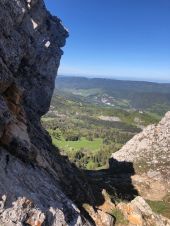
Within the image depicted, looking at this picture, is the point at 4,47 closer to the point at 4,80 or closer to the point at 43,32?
the point at 4,80

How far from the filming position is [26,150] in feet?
124

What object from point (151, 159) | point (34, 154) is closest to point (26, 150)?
point (34, 154)

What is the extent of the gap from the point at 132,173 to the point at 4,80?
2042 inches

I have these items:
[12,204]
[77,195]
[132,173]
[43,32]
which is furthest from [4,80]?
[132,173]

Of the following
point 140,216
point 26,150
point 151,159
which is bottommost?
point 151,159

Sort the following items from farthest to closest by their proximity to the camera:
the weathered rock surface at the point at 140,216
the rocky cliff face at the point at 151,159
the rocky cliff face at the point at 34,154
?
1. the rocky cliff face at the point at 151,159
2. the weathered rock surface at the point at 140,216
3. the rocky cliff face at the point at 34,154

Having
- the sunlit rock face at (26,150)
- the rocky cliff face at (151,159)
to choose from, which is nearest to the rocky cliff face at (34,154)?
the sunlit rock face at (26,150)

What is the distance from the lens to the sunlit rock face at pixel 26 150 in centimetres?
3028

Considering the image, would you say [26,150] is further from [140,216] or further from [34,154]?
[140,216]

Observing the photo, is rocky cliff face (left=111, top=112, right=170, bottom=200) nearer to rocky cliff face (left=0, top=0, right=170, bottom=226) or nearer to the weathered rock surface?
rocky cliff face (left=0, top=0, right=170, bottom=226)

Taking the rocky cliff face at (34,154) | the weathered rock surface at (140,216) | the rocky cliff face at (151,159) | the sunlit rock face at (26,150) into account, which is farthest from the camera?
the rocky cliff face at (151,159)

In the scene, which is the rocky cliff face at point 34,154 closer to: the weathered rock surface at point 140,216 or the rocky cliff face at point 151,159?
the weathered rock surface at point 140,216

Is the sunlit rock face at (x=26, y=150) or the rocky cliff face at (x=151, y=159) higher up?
the sunlit rock face at (x=26, y=150)

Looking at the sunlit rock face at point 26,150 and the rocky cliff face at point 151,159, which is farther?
the rocky cliff face at point 151,159
